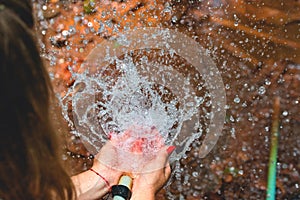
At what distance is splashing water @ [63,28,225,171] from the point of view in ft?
6.08

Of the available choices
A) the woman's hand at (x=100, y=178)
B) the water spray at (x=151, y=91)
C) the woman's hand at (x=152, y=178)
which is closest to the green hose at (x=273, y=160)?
the water spray at (x=151, y=91)

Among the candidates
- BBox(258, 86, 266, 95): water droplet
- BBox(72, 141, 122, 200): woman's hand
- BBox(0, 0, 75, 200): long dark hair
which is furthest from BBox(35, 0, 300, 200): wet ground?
BBox(0, 0, 75, 200): long dark hair

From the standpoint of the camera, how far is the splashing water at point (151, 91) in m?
1.85

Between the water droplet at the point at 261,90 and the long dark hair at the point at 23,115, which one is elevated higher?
the long dark hair at the point at 23,115

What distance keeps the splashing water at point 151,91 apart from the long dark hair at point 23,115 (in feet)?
2.44

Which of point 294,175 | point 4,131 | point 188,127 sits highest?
point 4,131

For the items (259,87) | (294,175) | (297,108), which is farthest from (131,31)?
(294,175)

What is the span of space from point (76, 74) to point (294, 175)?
1.02 m

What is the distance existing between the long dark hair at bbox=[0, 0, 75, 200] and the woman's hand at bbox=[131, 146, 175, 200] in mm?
504

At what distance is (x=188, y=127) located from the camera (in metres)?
1.91

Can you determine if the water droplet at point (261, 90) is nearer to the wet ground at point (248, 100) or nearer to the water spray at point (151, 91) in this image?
the wet ground at point (248, 100)

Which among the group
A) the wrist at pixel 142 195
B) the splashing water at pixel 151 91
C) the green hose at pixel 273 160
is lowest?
the green hose at pixel 273 160

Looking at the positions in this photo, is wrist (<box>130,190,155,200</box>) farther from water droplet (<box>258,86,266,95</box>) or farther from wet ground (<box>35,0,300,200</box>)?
water droplet (<box>258,86,266,95</box>)

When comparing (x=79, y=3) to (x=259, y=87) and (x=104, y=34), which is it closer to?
(x=104, y=34)
